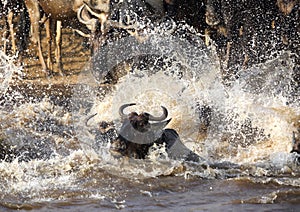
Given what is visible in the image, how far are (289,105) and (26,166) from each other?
3.98m

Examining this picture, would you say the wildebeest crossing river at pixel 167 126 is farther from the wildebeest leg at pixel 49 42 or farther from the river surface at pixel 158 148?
the wildebeest leg at pixel 49 42

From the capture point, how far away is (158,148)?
321 inches

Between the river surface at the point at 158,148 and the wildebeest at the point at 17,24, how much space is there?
4.22 feet

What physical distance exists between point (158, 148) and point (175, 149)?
28 centimetres

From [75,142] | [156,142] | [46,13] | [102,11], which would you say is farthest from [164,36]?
[156,142]

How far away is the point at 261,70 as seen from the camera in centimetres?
1227

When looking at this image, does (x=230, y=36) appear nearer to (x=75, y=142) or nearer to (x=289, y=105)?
(x=289, y=105)

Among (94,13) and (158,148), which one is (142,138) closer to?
(158,148)

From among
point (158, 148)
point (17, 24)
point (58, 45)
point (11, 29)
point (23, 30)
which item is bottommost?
point (158, 148)

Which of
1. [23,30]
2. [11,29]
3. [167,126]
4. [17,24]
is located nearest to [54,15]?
[11,29]

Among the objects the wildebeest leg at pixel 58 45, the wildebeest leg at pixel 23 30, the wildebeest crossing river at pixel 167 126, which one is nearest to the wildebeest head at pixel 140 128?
the wildebeest crossing river at pixel 167 126

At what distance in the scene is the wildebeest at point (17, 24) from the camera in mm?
15469

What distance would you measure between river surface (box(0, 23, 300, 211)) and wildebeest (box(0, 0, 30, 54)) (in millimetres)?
1287

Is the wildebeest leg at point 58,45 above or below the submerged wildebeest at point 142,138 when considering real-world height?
above
